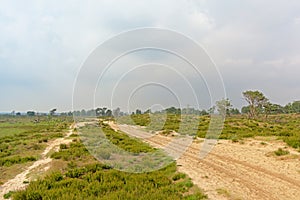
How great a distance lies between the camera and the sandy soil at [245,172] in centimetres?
895

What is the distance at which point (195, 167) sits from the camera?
12.9 m

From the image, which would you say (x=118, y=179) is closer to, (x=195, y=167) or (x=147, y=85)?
(x=195, y=167)

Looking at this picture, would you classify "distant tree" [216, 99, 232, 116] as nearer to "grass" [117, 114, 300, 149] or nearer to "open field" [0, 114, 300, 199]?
"grass" [117, 114, 300, 149]

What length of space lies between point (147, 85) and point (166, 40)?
5299 mm

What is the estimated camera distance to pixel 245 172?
11.7 meters

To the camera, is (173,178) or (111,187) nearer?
(111,187)

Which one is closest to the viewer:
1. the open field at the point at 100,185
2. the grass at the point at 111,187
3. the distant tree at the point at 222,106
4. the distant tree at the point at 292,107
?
the grass at the point at 111,187

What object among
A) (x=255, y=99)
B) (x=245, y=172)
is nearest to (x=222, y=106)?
(x=255, y=99)

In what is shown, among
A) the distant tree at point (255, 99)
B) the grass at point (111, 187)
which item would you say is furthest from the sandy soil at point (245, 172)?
the distant tree at point (255, 99)

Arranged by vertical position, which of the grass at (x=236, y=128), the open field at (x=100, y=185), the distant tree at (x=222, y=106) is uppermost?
the distant tree at (x=222, y=106)

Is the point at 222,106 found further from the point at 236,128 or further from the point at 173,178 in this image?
the point at 173,178

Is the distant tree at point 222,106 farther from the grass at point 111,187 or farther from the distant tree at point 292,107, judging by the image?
the distant tree at point 292,107

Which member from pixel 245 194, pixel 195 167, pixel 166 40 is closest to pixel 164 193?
pixel 245 194

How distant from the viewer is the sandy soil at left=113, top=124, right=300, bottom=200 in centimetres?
895
